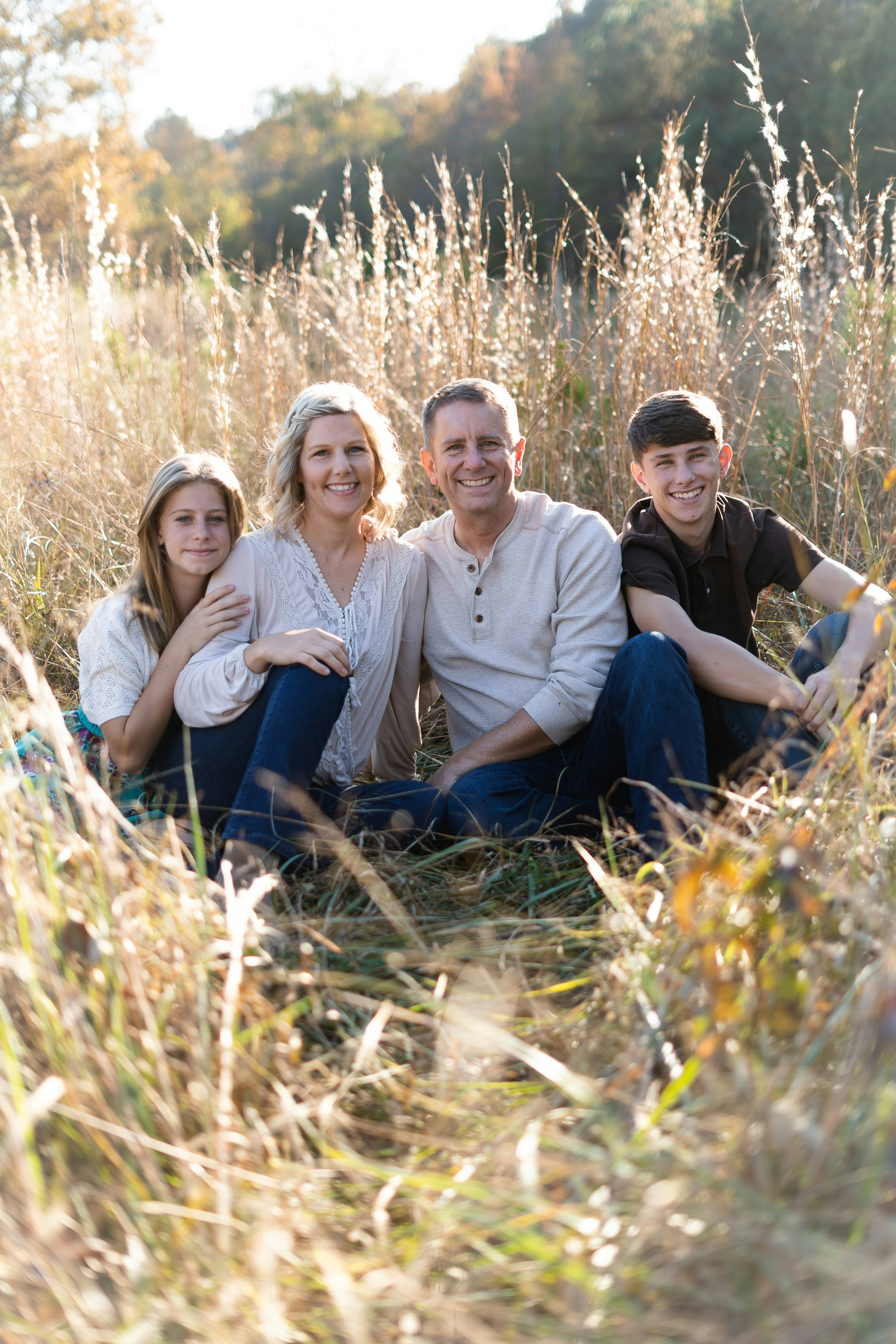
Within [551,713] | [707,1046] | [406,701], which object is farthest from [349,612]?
[707,1046]

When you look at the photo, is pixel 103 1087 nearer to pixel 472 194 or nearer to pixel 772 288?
pixel 472 194

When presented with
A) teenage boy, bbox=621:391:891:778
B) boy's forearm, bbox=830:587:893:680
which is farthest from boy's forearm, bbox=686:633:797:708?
boy's forearm, bbox=830:587:893:680

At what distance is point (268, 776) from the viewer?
1.85 meters

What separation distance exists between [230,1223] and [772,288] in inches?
140

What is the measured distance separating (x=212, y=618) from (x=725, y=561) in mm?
1088

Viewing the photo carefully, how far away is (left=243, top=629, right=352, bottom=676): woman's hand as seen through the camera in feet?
6.29

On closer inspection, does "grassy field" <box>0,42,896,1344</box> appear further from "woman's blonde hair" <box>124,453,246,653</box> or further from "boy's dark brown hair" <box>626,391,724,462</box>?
"boy's dark brown hair" <box>626,391,724,462</box>

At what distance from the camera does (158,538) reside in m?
2.17

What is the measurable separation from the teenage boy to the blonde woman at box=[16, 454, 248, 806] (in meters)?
0.87

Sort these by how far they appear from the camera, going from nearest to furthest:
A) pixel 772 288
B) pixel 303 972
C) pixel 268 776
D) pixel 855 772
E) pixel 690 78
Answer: pixel 303 972 < pixel 855 772 < pixel 268 776 < pixel 772 288 < pixel 690 78

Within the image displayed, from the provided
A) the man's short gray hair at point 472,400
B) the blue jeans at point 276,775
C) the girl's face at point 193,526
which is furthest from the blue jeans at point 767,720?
the girl's face at point 193,526

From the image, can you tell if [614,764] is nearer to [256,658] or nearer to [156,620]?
[256,658]

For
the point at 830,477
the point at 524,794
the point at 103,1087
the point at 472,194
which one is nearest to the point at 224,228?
the point at 472,194

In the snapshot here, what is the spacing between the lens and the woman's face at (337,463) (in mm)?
2139
